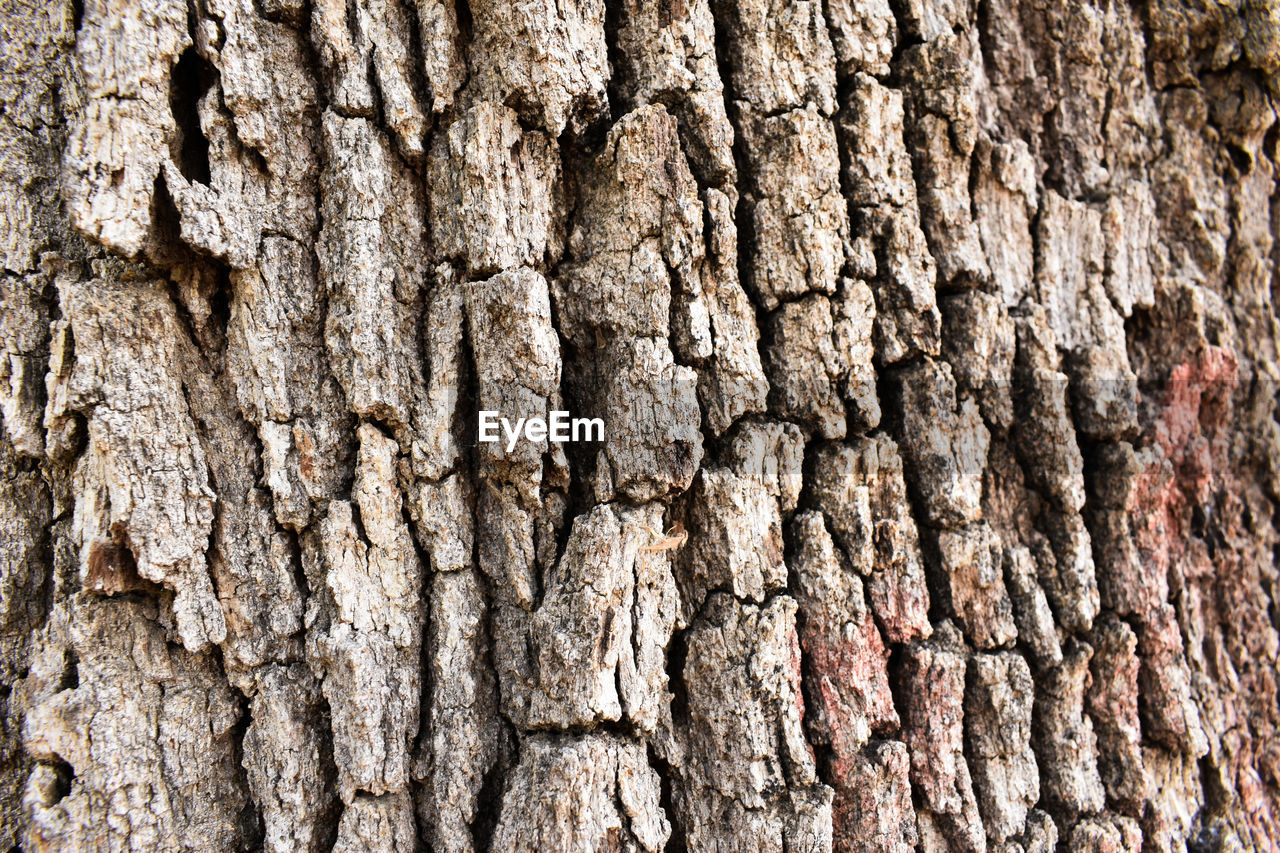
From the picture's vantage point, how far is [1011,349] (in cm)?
160

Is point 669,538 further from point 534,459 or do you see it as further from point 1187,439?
point 1187,439

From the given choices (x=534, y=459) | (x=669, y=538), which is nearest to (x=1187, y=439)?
(x=669, y=538)

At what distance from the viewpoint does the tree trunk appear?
1.28m

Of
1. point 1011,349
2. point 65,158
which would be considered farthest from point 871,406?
point 65,158

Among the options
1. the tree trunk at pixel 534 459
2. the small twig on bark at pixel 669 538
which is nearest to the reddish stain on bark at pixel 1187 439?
the tree trunk at pixel 534 459

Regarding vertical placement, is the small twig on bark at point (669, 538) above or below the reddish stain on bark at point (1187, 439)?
below

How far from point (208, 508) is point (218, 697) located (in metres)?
0.35

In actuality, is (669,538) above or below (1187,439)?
below

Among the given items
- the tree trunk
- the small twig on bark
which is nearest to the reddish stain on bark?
the tree trunk

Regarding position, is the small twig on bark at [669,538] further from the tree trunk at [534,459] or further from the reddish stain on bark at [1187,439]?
the reddish stain on bark at [1187,439]

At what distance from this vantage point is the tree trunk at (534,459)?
1.28m

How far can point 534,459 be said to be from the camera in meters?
1.33

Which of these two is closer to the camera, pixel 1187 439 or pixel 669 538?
pixel 669 538

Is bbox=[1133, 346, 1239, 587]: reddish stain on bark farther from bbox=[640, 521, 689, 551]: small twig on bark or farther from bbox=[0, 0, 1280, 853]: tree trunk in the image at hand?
bbox=[640, 521, 689, 551]: small twig on bark
